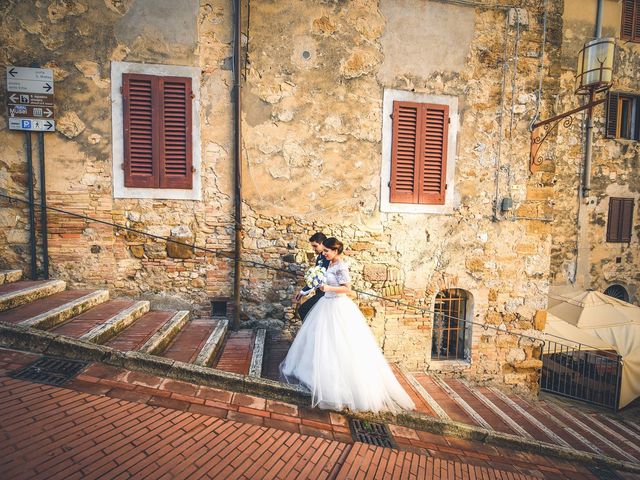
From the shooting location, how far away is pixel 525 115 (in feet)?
22.4

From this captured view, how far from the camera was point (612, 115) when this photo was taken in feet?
38.4

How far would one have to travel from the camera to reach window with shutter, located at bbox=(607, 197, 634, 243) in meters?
12.0

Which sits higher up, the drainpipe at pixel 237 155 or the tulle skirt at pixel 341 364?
the drainpipe at pixel 237 155

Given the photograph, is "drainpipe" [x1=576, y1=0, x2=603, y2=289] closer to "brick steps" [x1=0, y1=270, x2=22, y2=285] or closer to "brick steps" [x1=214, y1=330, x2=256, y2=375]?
"brick steps" [x1=214, y1=330, x2=256, y2=375]

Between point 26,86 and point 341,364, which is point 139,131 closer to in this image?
point 26,86

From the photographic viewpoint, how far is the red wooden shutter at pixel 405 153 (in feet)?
21.1

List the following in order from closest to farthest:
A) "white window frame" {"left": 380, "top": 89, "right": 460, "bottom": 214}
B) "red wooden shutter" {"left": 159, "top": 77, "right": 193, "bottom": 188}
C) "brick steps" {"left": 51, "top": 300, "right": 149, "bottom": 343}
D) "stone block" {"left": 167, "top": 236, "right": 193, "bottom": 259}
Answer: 1. "brick steps" {"left": 51, "top": 300, "right": 149, "bottom": 343}
2. "red wooden shutter" {"left": 159, "top": 77, "right": 193, "bottom": 188}
3. "stone block" {"left": 167, "top": 236, "right": 193, "bottom": 259}
4. "white window frame" {"left": 380, "top": 89, "right": 460, "bottom": 214}

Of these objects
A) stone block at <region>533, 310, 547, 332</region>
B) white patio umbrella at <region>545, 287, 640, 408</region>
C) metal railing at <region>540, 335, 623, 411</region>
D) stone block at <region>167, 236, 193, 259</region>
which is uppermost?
stone block at <region>167, 236, 193, 259</region>

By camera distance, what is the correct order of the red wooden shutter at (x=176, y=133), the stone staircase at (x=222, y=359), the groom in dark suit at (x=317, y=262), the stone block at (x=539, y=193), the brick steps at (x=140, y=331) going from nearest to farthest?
the stone staircase at (x=222, y=359) → the brick steps at (x=140, y=331) → the groom in dark suit at (x=317, y=262) → the red wooden shutter at (x=176, y=133) → the stone block at (x=539, y=193)

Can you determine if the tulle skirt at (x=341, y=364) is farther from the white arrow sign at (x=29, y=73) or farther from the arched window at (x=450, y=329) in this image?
the white arrow sign at (x=29, y=73)

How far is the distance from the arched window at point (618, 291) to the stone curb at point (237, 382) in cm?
984

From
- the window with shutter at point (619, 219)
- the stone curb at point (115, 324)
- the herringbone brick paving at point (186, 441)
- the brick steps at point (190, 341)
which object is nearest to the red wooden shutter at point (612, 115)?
the window with shutter at point (619, 219)

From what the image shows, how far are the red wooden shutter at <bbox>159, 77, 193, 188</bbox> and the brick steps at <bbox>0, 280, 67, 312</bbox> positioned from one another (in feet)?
7.55

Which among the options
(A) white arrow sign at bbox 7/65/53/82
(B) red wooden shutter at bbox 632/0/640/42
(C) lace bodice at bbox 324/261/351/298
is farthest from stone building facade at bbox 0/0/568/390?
(B) red wooden shutter at bbox 632/0/640/42
